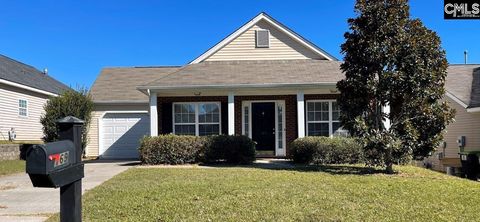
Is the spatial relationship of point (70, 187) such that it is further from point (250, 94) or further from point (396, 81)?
point (250, 94)

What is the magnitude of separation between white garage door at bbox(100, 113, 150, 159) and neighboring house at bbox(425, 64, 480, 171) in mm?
13178

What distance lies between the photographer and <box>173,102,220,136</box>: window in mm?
17250

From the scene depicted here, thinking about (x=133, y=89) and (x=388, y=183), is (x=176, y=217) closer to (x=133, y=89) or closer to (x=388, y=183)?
(x=388, y=183)

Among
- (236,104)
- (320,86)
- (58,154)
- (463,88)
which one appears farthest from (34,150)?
(463,88)

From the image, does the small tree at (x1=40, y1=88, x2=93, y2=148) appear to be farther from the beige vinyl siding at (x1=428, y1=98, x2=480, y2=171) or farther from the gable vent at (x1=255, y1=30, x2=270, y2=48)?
the beige vinyl siding at (x1=428, y1=98, x2=480, y2=171)

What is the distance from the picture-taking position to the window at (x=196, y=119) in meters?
17.2

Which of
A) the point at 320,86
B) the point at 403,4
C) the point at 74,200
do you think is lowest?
the point at 74,200

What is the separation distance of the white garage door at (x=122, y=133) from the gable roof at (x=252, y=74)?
436 centimetres

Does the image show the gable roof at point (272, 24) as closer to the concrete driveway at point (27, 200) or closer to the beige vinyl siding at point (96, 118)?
the beige vinyl siding at point (96, 118)

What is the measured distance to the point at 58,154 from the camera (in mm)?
2953

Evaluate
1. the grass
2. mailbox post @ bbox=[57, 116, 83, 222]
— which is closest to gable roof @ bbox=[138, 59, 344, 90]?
the grass

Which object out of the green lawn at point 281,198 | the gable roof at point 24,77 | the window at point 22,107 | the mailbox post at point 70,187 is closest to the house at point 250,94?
the gable roof at point 24,77

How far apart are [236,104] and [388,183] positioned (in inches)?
341

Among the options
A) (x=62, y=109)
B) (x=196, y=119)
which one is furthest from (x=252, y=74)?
(x=62, y=109)
